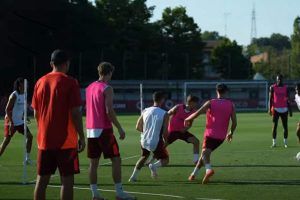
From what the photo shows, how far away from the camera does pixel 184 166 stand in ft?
52.8

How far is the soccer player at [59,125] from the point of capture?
27.7ft

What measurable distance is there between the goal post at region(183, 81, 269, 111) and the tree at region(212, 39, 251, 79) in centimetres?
1100

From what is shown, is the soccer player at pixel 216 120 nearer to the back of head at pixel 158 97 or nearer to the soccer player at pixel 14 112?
the back of head at pixel 158 97

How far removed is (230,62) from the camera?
Answer: 8006 centimetres

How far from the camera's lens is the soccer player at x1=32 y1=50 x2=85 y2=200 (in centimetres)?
845

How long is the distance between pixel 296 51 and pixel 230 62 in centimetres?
2792

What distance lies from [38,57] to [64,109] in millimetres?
59886

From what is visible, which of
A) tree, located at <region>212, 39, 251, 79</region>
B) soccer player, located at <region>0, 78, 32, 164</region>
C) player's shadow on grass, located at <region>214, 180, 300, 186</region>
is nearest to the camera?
player's shadow on grass, located at <region>214, 180, 300, 186</region>

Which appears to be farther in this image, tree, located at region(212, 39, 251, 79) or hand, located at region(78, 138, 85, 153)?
tree, located at region(212, 39, 251, 79)

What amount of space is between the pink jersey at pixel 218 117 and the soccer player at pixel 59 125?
4716mm

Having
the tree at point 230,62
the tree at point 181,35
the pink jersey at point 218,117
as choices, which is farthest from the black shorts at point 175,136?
the tree at point 181,35

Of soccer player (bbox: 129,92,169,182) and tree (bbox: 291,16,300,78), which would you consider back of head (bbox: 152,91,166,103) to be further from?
tree (bbox: 291,16,300,78)

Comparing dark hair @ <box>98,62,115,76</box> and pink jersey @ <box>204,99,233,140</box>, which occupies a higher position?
dark hair @ <box>98,62,115,76</box>

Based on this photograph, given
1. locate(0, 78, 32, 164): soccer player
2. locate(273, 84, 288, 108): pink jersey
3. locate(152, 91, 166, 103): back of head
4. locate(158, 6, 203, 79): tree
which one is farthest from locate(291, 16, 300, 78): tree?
locate(152, 91, 166, 103): back of head
